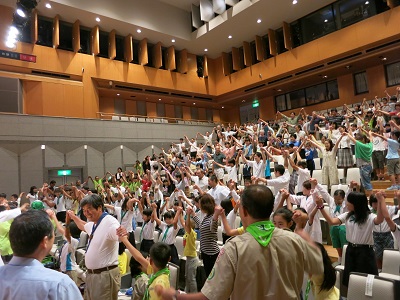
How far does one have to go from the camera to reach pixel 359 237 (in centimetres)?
347

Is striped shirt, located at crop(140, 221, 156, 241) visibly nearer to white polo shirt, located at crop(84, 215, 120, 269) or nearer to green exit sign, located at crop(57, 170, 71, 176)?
white polo shirt, located at crop(84, 215, 120, 269)

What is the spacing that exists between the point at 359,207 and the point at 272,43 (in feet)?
53.8

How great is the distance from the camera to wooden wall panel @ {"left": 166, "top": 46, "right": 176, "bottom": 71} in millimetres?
19641

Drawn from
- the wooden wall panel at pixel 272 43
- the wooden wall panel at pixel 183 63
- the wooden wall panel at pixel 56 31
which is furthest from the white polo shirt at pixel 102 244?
the wooden wall panel at pixel 183 63

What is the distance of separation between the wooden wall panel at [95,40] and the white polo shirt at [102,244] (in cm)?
1538

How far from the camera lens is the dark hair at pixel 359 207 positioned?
3.46 meters

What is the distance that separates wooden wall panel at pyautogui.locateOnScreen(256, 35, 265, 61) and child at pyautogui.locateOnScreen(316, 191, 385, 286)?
16.4 meters

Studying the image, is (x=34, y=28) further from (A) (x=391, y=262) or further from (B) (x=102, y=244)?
(A) (x=391, y=262)

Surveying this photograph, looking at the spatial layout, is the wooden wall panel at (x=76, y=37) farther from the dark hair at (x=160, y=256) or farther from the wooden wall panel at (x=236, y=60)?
the dark hair at (x=160, y=256)

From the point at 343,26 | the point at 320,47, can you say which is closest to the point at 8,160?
the point at 320,47

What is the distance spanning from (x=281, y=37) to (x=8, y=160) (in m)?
15.8

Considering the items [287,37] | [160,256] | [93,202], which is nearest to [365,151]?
[160,256]

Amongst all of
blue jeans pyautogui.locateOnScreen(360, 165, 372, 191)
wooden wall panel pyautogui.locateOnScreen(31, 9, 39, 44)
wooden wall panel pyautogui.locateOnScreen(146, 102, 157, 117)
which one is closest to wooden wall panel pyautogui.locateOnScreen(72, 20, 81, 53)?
wooden wall panel pyautogui.locateOnScreen(31, 9, 39, 44)

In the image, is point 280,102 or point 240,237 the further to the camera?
point 280,102
